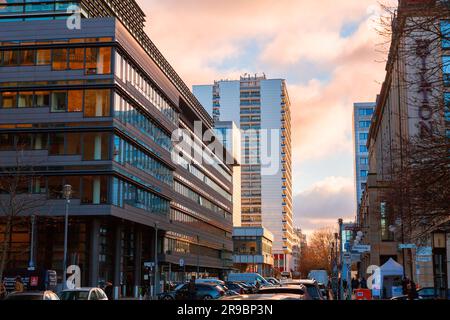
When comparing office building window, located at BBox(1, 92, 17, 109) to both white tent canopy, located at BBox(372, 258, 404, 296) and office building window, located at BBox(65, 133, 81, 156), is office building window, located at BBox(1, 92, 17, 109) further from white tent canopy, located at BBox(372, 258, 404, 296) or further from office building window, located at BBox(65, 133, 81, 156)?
white tent canopy, located at BBox(372, 258, 404, 296)

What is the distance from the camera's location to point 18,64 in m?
56.2

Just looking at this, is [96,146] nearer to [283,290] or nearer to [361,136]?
[283,290]

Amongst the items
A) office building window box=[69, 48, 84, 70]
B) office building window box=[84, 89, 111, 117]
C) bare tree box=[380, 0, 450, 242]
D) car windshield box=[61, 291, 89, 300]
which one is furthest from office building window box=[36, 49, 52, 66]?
bare tree box=[380, 0, 450, 242]

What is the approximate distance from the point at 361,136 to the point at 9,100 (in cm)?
13513

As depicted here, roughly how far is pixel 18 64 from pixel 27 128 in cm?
607

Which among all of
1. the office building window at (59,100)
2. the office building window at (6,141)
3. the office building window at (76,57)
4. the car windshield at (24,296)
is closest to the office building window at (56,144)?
the office building window at (59,100)

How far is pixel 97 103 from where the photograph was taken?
55.3 meters

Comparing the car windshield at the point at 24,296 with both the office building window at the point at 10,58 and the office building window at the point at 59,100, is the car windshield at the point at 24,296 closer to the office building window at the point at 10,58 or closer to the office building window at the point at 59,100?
the office building window at the point at 59,100

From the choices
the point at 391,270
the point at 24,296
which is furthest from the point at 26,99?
the point at 24,296

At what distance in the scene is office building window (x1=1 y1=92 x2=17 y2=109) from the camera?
183 feet

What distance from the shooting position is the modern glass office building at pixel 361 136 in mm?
176250

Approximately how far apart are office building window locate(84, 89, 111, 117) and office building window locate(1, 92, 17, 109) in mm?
6433

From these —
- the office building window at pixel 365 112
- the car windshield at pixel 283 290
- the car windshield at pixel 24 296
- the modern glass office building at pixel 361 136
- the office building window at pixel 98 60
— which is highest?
the office building window at pixel 365 112

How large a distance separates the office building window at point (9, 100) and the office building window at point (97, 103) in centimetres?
643
